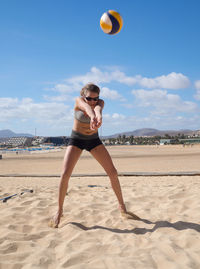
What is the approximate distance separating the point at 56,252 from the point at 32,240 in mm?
510

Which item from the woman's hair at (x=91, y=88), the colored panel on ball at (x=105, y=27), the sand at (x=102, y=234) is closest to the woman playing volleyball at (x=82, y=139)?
the woman's hair at (x=91, y=88)

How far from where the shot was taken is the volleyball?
4.58m

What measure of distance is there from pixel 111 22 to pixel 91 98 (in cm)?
209

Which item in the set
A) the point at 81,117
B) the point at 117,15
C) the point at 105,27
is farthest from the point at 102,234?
the point at 117,15

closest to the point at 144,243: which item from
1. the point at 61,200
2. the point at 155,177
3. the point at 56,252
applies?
the point at 56,252

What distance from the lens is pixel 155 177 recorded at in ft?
27.6

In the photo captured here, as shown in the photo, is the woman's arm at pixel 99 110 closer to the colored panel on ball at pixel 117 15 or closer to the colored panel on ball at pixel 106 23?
the colored panel on ball at pixel 106 23

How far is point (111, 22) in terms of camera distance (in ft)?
15.0

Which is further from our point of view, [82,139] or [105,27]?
[105,27]

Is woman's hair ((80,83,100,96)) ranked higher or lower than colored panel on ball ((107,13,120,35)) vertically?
lower

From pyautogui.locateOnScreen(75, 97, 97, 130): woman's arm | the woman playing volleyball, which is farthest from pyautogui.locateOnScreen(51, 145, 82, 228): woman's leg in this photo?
pyautogui.locateOnScreen(75, 97, 97, 130): woman's arm

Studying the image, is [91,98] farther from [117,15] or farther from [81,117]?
[117,15]

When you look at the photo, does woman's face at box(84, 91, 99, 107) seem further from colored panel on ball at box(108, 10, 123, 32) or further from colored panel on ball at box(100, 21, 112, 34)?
colored panel on ball at box(108, 10, 123, 32)

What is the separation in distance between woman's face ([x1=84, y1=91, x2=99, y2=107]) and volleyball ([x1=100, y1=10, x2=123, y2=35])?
1996 millimetres
